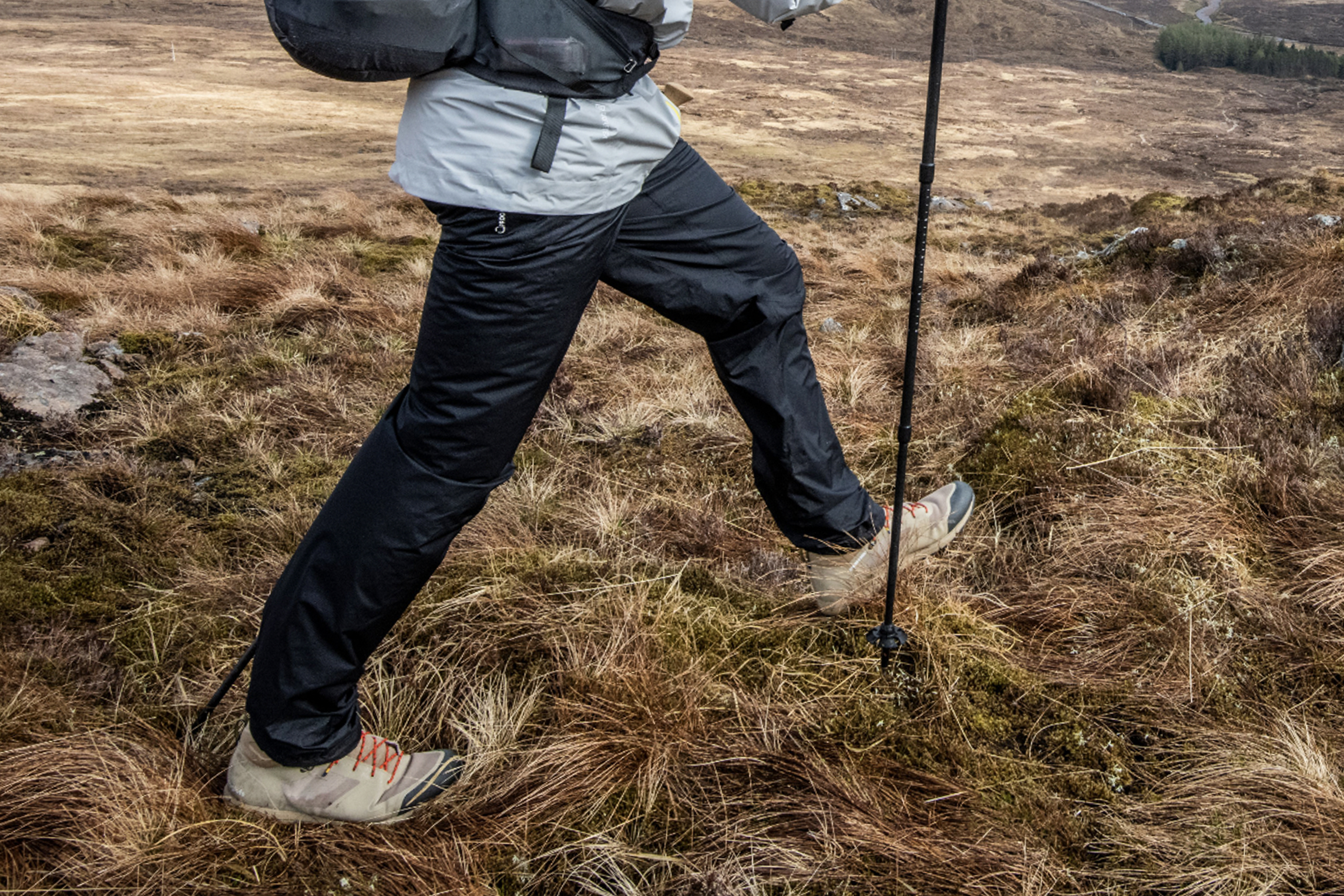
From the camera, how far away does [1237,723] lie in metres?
1.81

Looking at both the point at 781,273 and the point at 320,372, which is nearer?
the point at 781,273

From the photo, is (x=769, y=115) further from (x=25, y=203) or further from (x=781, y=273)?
(x=781, y=273)

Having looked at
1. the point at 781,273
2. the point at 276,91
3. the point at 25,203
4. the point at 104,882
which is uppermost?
the point at 781,273

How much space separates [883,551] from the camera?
7.30 feet

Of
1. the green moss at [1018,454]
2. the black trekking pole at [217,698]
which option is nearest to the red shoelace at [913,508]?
the green moss at [1018,454]

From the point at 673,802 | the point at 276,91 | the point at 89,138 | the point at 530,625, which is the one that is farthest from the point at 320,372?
the point at 276,91

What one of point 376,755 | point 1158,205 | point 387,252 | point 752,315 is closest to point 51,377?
point 376,755

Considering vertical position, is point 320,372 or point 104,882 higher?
point 104,882

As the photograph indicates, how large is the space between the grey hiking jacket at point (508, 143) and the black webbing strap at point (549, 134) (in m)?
0.01

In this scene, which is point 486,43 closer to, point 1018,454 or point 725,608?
point 725,608

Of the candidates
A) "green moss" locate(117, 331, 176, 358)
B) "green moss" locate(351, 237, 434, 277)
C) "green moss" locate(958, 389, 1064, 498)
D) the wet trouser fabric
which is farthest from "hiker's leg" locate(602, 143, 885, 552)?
"green moss" locate(351, 237, 434, 277)

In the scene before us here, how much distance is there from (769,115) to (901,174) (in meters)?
19.0

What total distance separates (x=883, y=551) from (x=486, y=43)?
1.47 m

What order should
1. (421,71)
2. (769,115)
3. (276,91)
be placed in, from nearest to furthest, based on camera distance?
(421,71) < (276,91) < (769,115)
